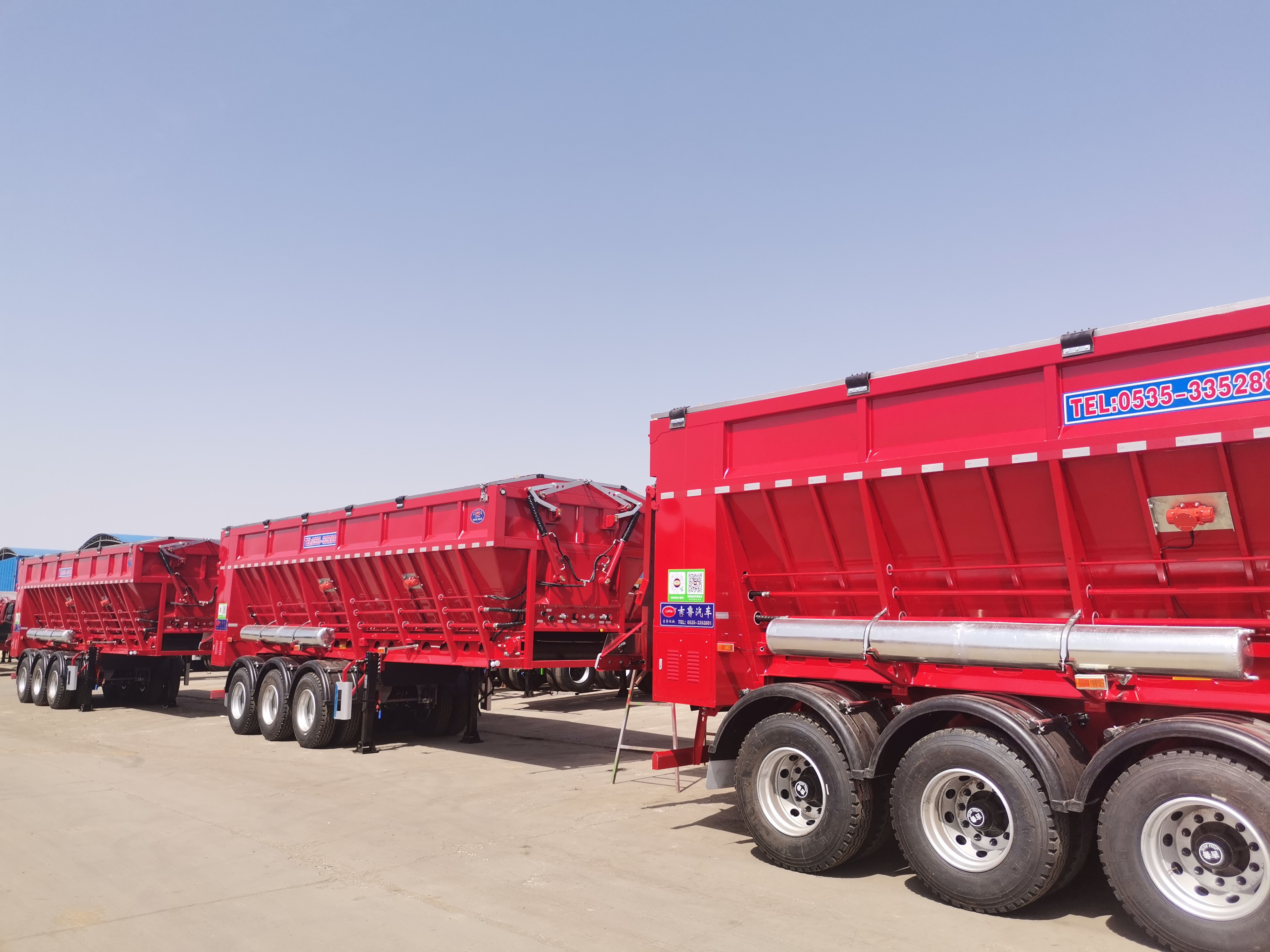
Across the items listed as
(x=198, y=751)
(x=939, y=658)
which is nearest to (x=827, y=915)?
(x=939, y=658)

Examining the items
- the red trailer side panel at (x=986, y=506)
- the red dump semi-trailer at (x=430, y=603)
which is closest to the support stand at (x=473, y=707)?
the red dump semi-trailer at (x=430, y=603)

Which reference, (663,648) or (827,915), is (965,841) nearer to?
(827,915)

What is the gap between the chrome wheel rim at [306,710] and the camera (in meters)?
12.9

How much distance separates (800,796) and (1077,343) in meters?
3.62

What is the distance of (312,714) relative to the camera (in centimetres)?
1302

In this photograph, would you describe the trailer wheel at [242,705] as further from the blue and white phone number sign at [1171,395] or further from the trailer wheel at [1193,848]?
the blue and white phone number sign at [1171,395]

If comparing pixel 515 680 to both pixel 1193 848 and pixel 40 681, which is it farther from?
pixel 1193 848

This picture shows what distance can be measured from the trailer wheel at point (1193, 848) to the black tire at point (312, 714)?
1023 cm

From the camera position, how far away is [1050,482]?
5.67 m

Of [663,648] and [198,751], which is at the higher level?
[663,648]

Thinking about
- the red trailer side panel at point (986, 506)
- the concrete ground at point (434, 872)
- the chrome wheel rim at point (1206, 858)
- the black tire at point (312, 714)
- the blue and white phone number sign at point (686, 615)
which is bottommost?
the concrete ground at point (434, 872)

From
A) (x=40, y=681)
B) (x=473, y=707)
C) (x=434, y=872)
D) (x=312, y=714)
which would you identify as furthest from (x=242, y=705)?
(x=434, y=872)

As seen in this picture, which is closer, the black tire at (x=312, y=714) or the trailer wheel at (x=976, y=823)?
the trailer wheel at (x=976, y=823)

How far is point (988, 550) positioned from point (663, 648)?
2935 millimetres
